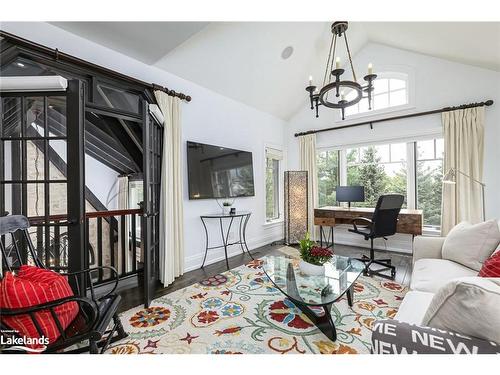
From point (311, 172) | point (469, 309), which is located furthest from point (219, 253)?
point (469, 309)

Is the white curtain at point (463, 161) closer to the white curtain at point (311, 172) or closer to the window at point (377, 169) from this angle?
the window at point (377, 169)

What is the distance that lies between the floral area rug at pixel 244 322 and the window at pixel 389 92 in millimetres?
3173

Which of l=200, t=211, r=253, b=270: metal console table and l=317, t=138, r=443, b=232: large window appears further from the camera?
l=317, t=138, r=443, b=232: large window

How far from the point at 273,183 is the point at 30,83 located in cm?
419

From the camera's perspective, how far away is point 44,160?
177 cm

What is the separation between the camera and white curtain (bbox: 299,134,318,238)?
16.0ft

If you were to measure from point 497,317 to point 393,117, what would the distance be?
3977 mm

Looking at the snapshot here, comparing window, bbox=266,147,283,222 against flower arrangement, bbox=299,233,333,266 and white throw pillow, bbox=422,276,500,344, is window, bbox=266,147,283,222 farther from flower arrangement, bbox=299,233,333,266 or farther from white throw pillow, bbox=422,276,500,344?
white throw pillow, bbox=422,276,500,344

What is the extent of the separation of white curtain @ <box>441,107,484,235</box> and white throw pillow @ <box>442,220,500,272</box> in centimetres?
166

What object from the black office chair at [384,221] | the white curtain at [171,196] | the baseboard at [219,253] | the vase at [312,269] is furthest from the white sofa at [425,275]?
the baseboard at [219,253]

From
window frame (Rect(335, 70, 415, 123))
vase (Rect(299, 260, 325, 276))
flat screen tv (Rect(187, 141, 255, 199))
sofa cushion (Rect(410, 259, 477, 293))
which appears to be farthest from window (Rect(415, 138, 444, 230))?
vase (Rect(299, 260, 325, 276))

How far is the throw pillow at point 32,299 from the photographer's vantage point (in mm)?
1163

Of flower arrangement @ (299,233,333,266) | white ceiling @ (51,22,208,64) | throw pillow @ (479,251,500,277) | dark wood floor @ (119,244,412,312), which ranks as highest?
white ceiling @ (51,22,208,64)

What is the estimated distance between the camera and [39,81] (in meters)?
1.58
